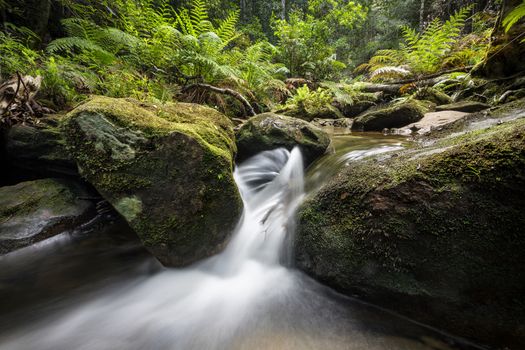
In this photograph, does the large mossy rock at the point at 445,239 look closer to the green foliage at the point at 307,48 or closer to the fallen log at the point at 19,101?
the fallen log at the point at 19,101

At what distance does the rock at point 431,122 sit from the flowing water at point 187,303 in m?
2.48

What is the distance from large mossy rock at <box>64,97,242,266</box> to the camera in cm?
204

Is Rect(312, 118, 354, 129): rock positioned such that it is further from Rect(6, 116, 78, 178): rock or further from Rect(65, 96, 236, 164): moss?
Rect(6, 116, 78, 178): rock

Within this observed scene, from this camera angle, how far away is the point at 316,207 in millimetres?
2006

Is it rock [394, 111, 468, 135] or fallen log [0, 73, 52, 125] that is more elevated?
fallen log [0, 73, 52, 125]

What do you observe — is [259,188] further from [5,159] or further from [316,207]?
[5,159]

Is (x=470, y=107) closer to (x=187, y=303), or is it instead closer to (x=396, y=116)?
(x=396, y=116)

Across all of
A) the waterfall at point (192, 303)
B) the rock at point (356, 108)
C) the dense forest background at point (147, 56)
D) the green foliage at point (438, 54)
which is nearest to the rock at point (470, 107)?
the dense forest background at point (147, 56)

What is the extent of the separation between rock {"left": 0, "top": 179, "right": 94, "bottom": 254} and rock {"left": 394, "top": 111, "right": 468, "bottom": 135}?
4979 millimetres

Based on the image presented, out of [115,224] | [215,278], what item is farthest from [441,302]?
[115,224]

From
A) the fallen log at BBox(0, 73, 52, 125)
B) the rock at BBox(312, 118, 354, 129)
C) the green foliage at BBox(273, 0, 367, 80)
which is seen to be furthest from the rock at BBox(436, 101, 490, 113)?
the fallen log at BBox(0, 73, 52, 125)

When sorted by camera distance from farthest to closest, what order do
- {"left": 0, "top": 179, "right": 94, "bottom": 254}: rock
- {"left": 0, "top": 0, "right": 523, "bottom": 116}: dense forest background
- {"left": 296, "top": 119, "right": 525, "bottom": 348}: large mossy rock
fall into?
{"left": 0, "top": 0, "right": 523, "bottom": 116}: dense forest background, {"left": 0, "top": 179, "right": 94, "bottom": 254}: rock, {"left": 296, "top": 119, "right": 525, "bottom": 348}: large mossy rock

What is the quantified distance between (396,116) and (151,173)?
4627 mm

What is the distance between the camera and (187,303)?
1.89 m
